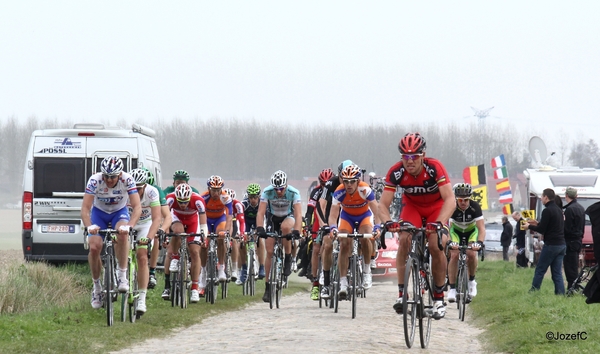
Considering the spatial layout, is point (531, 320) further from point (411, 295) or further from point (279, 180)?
point (279, 180)

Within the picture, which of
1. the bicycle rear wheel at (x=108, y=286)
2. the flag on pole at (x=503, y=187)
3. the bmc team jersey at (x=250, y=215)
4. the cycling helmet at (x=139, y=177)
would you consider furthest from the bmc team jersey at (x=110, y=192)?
the flag on pole at (x=503, y=187)

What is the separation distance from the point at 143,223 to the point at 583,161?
13661 centimetres

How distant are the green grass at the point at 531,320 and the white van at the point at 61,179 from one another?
8101mm

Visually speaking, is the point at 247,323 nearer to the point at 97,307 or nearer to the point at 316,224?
the point at 97,307

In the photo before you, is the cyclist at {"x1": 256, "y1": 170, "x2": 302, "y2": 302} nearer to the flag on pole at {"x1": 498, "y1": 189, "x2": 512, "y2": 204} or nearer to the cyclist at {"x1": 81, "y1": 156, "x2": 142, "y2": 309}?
the cyclist at {"x1": 81, "y1": 156, "x2": 142, "y2": 309}

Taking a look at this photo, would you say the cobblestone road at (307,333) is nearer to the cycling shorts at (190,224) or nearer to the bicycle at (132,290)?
the bicycle at (132,290)

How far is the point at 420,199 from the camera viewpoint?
11.4 metres

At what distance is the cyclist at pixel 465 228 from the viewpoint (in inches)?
628

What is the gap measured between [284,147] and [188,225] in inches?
3938

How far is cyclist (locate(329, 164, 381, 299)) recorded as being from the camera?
14.7 m

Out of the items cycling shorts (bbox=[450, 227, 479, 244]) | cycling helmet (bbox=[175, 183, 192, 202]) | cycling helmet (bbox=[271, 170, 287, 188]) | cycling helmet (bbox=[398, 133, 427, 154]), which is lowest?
cycling shorts (bbox=[450, 227, 479, 244])

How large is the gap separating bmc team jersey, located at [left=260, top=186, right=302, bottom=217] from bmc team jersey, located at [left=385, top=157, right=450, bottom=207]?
17.2ft

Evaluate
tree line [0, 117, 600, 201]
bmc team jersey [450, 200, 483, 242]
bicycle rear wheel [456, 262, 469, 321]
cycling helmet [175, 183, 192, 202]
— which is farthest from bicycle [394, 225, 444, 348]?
tree line [0, 117, 600, 201]

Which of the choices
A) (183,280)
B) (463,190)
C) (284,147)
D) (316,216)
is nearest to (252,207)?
(316,216)
